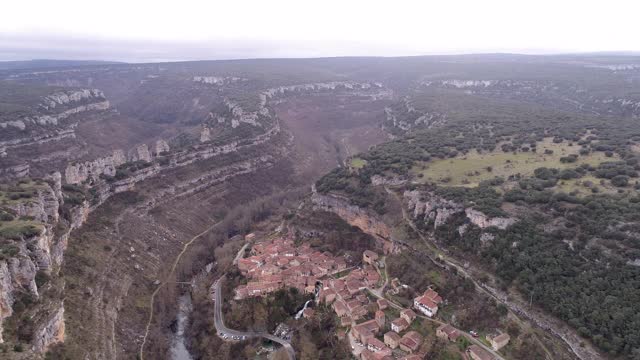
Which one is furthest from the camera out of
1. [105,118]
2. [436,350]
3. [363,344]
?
[105,118]

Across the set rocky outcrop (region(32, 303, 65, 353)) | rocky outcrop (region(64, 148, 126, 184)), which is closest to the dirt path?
rocky outcrop (region(32, 303, 65, 353))

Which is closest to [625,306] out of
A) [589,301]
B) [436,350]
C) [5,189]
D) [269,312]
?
[589,301]

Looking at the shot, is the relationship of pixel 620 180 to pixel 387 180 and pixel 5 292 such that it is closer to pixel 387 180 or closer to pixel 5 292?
pixel 387 180

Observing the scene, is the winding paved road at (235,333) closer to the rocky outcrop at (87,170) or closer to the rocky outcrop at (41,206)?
the rocky outcrop at (41,206)

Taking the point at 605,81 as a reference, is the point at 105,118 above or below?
below

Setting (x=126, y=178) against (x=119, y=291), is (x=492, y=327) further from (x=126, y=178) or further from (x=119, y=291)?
(x=126, y=178)

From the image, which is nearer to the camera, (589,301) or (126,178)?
(589,301)
